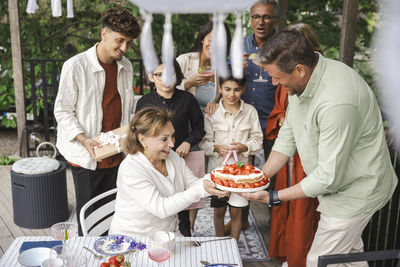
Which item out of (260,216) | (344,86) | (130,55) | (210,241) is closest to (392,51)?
(344,86)

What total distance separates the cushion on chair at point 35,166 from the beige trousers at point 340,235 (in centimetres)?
247

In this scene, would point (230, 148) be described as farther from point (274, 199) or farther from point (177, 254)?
point (177, 254)

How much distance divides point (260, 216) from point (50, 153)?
9.29ft

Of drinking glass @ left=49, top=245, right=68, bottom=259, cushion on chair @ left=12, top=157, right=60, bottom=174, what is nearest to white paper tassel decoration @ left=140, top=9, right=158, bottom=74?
drinking glass @ left=49, top=245, right=68, bottom=259

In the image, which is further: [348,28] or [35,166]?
[348,28]

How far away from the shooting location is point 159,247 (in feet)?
6.32

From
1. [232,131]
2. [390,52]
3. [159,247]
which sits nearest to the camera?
[390,52]

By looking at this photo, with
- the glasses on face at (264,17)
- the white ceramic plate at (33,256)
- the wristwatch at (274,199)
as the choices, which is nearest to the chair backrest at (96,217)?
the white ceramic plate at (33,256)

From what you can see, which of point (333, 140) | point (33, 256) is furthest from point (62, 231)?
point (333, 140)

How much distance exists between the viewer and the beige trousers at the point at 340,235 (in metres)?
2.22

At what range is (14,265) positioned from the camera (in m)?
1.90

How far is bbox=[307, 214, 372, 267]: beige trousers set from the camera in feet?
7.29

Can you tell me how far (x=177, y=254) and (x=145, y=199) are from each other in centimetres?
41

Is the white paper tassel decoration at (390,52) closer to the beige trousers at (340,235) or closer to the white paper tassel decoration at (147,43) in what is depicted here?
the white paper tassel decoration at (147,43)
